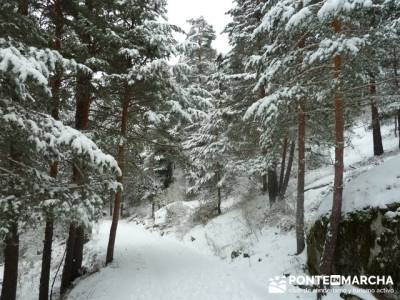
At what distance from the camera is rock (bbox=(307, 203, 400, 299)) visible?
6484 millimetres

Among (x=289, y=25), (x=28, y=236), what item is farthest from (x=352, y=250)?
(x=28, y=236)

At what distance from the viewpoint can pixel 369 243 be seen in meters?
7.00

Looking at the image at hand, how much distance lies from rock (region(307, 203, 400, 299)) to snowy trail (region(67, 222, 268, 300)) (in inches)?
94.5

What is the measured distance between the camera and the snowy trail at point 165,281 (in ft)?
30.9

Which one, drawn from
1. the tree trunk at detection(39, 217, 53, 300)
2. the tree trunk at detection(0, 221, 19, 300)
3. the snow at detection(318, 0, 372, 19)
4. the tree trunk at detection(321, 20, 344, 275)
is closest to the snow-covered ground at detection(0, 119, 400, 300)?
the tree trunk at detection(321, 20, 344, 275)

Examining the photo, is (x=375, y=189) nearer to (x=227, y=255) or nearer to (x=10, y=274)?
(x=227, y=255)

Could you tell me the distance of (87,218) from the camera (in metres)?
6.23

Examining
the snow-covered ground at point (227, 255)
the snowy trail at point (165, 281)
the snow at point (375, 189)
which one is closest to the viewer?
the snow at point (375, 189)

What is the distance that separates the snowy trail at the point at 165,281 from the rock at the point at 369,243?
7.88ft

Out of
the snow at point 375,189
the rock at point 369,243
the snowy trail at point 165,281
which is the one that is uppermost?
the snow at point 375,189

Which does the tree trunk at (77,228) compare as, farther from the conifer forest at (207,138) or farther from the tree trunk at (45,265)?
the tree trunk at (45,265)

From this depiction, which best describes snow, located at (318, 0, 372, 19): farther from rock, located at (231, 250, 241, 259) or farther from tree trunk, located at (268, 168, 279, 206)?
tree trunk, located at (268, 168, 279, 206)

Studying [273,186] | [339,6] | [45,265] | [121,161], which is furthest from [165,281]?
[339,6]

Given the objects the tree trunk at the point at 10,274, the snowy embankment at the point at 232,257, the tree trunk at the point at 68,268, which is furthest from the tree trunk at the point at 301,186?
the tree trunk at the point at 10,274
